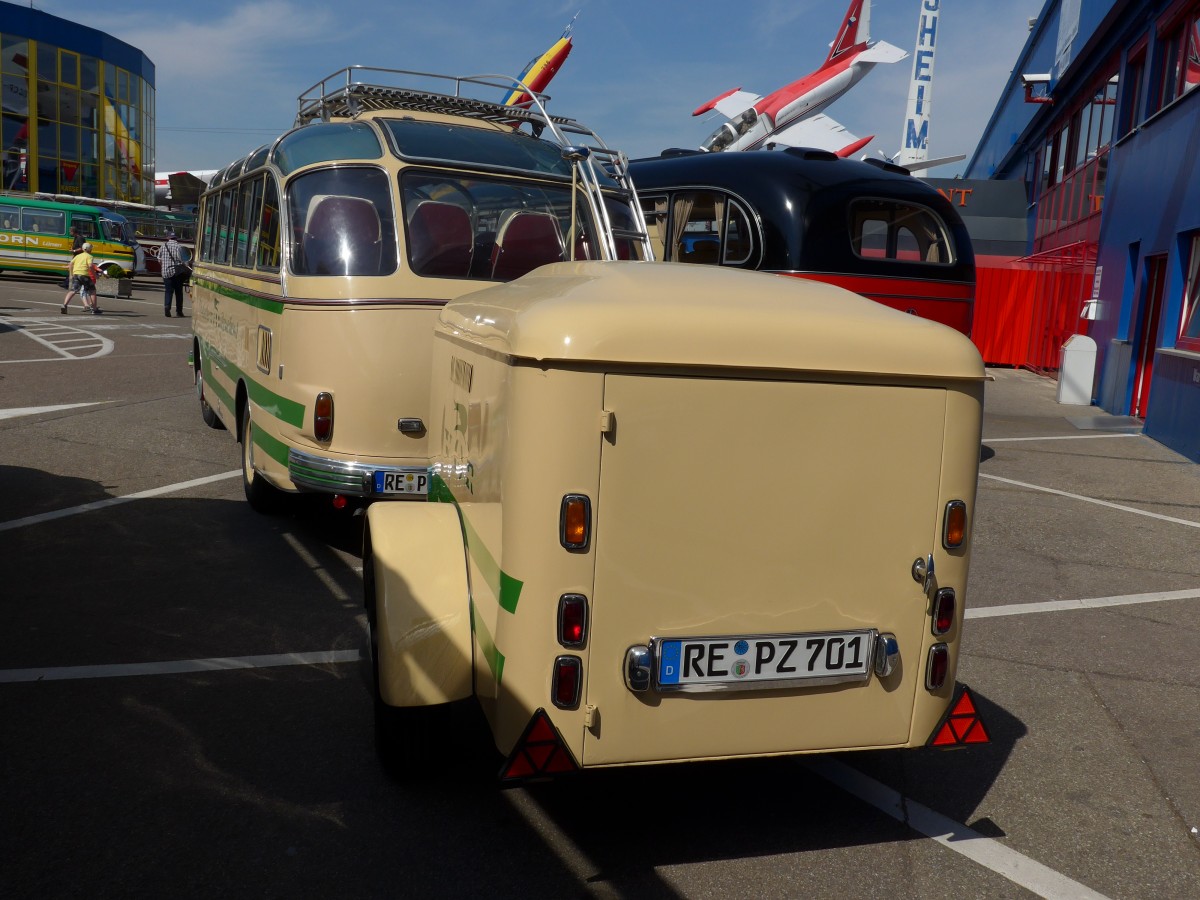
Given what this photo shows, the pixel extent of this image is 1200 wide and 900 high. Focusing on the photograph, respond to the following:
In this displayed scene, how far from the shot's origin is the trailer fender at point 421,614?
3469mm

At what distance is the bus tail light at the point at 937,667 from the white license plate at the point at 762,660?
0.73ft

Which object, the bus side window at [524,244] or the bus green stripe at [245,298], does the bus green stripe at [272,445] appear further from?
the bus side window at [524,244]

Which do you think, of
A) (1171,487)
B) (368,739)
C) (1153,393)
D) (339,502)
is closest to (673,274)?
(368,739)

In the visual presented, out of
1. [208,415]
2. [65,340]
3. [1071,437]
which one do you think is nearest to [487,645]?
[208,415]

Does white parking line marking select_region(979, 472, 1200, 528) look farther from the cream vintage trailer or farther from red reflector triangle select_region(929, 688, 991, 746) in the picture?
the cream vintage trailer

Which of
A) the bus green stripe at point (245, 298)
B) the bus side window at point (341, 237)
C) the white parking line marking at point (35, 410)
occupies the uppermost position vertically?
the bus side window at point (341, 237)

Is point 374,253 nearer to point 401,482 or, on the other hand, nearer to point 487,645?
point 401,482

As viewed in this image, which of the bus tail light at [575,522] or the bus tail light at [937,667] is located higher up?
the bus tail light at [575,522]

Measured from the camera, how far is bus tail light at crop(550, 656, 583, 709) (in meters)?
3.04

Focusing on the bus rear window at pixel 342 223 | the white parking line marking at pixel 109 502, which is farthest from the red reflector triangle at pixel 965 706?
the white parking line marking at pixel 109 502

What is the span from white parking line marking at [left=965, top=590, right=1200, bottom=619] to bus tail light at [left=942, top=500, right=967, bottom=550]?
2860mm

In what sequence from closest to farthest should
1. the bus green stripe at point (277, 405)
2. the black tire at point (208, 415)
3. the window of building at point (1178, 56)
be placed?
the bus green stripe at point (277, 405)
the black tire at point (208, 415)
the window of building at point (1178, 56)

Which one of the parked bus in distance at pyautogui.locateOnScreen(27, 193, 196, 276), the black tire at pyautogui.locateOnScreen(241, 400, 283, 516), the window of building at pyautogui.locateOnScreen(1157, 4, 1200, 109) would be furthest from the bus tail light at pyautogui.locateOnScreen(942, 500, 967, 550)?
the parked bus in distance at pyautogui.locateOnScreen(27, 193, 196, 276)

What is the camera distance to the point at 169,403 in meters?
12.1
